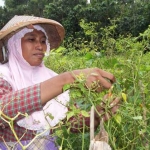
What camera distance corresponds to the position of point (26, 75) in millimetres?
1573

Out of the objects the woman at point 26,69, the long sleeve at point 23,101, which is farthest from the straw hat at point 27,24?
the long sleeve at point 23,101

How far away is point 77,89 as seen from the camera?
0.92 m

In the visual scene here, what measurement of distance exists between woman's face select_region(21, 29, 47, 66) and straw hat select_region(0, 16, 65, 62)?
0.18 ft

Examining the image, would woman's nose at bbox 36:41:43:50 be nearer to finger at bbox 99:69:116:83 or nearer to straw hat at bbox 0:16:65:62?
straw hat at bbox 0:16:65:62

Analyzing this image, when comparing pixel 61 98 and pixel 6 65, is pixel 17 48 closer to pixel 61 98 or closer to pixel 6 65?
pixel 6 65

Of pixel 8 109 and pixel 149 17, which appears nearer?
pixel 8 109

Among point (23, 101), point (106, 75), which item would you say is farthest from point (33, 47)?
point (106, 75)

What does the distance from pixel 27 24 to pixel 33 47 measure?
3.8 inches

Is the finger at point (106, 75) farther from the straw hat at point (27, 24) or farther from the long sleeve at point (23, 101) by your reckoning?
the straw hat at point (27, 24)

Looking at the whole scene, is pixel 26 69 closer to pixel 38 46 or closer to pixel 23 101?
pixel 38 46

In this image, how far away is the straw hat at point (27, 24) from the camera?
154cm

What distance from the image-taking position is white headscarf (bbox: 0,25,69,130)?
4.72ft

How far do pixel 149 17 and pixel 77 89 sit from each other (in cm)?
1303

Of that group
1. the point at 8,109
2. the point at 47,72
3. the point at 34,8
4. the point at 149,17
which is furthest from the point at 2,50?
the point at 34,8
